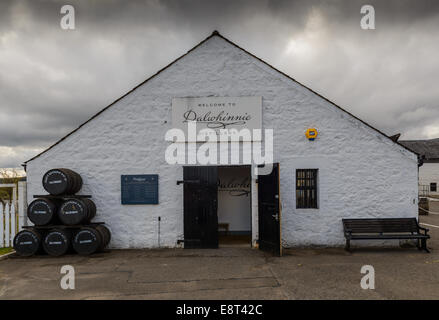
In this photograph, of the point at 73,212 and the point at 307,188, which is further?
the point at 307,188

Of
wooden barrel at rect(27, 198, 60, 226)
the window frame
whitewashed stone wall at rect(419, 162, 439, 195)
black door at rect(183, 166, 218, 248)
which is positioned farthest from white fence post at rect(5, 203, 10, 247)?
whitewashed stone wall at rect(419, 162, 439, 195)

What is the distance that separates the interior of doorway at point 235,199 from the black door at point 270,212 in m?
3.79

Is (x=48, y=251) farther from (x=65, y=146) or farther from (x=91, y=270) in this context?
(x=65, y=146)

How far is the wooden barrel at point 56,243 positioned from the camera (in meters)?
7.89

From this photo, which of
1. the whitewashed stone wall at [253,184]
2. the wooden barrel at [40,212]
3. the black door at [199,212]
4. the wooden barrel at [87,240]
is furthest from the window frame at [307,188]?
the wooden barrel at [40,212]

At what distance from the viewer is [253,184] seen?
29.2 ft

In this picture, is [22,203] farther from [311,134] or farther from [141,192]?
[311,134]

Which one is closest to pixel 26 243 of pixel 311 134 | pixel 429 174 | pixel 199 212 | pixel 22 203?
pixel 22 203

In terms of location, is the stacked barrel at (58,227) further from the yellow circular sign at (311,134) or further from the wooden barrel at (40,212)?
the yellow circular sign at (311,134)

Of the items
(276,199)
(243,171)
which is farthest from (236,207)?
(276,199)

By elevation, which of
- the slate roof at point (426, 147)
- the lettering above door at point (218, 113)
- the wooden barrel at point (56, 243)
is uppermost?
the slate roof at point (426, 147)

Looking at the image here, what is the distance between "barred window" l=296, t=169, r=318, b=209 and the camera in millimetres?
8961

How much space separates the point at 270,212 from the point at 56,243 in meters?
5.99
